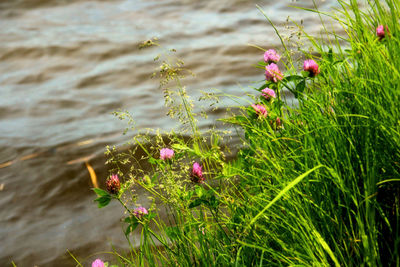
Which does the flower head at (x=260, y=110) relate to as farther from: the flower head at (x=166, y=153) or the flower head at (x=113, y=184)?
the flower head at (x=113, y=184)

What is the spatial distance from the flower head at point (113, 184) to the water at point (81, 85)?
1060 mm

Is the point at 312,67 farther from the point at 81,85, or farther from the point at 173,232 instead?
the point at 81,85

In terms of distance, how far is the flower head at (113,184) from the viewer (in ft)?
5.98

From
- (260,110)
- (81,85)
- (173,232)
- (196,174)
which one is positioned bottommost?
(81,85)

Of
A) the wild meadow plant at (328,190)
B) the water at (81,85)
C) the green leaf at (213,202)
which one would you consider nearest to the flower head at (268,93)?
the wild meadow plant at (328,190)

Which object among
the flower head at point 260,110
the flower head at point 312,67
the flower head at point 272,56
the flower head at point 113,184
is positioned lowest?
the flower head at point 113,184

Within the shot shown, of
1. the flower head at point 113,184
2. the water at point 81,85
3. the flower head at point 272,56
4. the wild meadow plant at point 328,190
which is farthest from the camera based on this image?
the water at point 81,85

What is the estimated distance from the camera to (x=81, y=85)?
5250 millimetres

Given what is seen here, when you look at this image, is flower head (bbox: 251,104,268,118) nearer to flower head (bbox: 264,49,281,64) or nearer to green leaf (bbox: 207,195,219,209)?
flower head (bbox: 264,49,281,64)

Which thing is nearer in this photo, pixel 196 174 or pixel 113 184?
pixel 113 184

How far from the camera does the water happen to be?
333 centimetres

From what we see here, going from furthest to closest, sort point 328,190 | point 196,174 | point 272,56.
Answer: point 272,56 < point 196,174 < point 328,190

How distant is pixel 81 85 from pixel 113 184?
360 centimetres

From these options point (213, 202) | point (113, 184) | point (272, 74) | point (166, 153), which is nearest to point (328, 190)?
point (213, 202)
